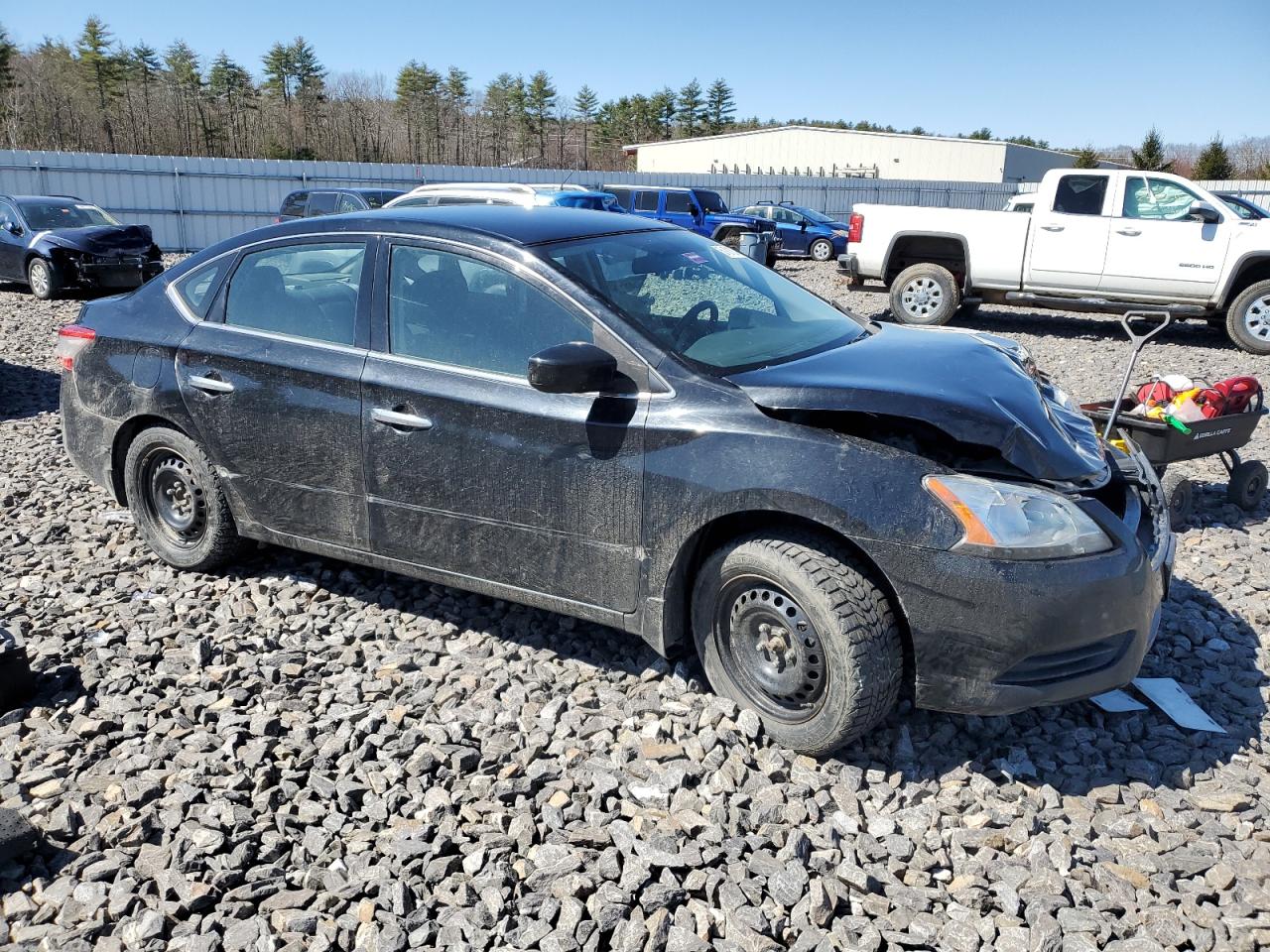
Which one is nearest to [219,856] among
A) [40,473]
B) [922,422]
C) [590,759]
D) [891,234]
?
[590,759]

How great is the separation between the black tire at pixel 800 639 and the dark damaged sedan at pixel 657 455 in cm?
1

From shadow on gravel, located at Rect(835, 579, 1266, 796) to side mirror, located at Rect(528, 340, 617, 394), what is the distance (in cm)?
154

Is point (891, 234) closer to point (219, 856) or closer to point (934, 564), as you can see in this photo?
point (934, 564)

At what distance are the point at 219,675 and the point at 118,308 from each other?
2.10 m

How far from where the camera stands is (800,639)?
324 cm

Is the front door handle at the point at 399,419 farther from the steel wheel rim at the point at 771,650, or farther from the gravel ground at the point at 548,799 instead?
the steel wheel rim at the point at 771,650

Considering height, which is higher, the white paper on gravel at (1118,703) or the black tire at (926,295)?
the black tire at (926,295)

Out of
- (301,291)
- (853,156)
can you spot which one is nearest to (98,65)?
(853,156)

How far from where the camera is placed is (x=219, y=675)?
3920mm

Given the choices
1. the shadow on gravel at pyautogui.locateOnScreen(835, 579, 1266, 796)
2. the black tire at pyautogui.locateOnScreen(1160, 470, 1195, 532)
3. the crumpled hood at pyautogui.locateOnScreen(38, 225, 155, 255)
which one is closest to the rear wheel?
the crumpled hood at pyautogui.locateOnScreen(38, 225, 155, 255)

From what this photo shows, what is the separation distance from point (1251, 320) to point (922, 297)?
3.81 m

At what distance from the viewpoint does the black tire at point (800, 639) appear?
3098 mm

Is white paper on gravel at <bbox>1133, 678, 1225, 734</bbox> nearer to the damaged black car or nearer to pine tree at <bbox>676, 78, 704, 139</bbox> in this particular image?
the damaged black car

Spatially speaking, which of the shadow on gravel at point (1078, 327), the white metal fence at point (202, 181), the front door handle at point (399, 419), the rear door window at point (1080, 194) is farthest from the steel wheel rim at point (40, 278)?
the rear door window at point (1080, 194)
